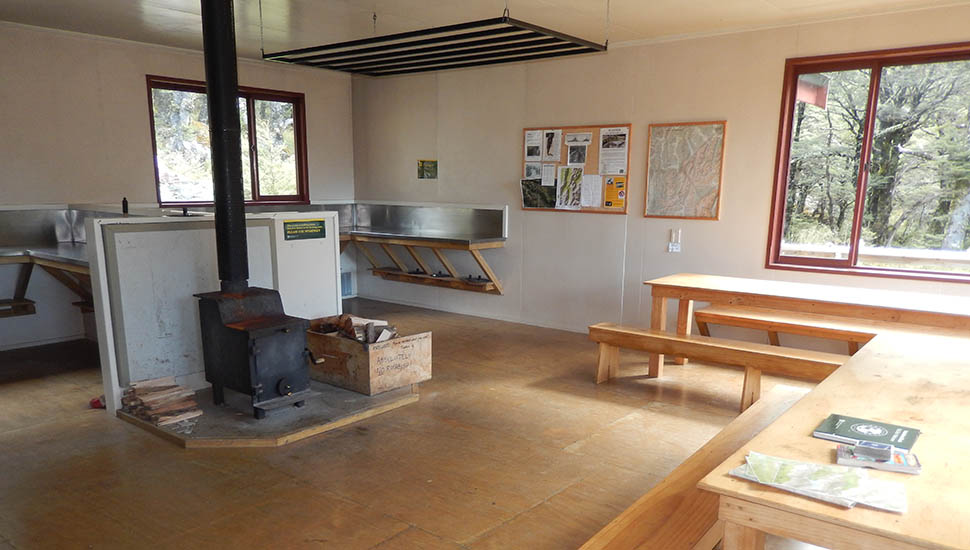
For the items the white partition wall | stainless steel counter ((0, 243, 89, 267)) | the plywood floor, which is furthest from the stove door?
stainless steel counter ((0, 243, 89, 267))

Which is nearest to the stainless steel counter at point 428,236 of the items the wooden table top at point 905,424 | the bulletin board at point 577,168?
the bulletin board at point 577,168

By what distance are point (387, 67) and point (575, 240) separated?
2.35m

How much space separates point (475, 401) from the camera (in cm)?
413

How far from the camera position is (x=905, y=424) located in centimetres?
173

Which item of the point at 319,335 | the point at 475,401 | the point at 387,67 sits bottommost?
the point at 475,401

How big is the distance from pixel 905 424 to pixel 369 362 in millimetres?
2930

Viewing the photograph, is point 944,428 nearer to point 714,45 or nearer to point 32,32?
point 714,45

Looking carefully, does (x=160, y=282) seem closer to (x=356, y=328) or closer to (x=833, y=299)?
(x=356, y=328)

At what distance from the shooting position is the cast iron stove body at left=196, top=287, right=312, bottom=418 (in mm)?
3520

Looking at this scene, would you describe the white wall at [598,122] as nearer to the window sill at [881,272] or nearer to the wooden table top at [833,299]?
the window sill at [881,272]

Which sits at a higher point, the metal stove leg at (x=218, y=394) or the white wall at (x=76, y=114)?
the white wall at (x=76, y=114)

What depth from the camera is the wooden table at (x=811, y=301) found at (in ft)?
11.4

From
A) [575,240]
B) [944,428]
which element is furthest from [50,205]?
[944,428]

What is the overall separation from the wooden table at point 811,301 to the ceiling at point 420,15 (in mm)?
1946
